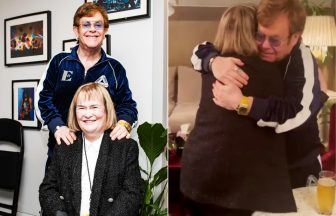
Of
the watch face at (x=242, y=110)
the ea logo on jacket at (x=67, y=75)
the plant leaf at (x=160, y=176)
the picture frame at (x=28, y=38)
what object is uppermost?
the picture frame at (x=28, y=38)

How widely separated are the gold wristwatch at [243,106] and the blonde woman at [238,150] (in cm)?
3

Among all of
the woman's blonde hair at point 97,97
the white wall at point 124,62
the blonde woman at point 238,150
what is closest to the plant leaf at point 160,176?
the blonde woman at point 238,150

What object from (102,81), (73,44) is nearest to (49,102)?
(102,81)

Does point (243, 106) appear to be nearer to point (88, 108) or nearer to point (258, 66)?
point (258, 66)

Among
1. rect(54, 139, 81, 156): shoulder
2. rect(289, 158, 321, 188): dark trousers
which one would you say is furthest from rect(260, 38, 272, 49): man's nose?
rect(54, 139, 81, 156): shoulder

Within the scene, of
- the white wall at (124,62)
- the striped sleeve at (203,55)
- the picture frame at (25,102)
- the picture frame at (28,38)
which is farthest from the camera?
the picture frame at (25,102)

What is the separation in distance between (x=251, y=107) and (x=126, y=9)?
100 cm

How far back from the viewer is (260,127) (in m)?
1.60

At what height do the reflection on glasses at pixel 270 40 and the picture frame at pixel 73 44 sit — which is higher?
the picture frame at pixel 73 44

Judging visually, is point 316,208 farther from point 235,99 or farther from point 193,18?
point 193,18

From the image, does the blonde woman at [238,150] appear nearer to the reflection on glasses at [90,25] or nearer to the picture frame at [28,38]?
the reflection on glasses at [90,25]

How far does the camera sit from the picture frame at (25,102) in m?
2.63

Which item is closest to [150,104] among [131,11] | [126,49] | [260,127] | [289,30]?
[126,49]

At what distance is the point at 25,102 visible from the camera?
269cm
